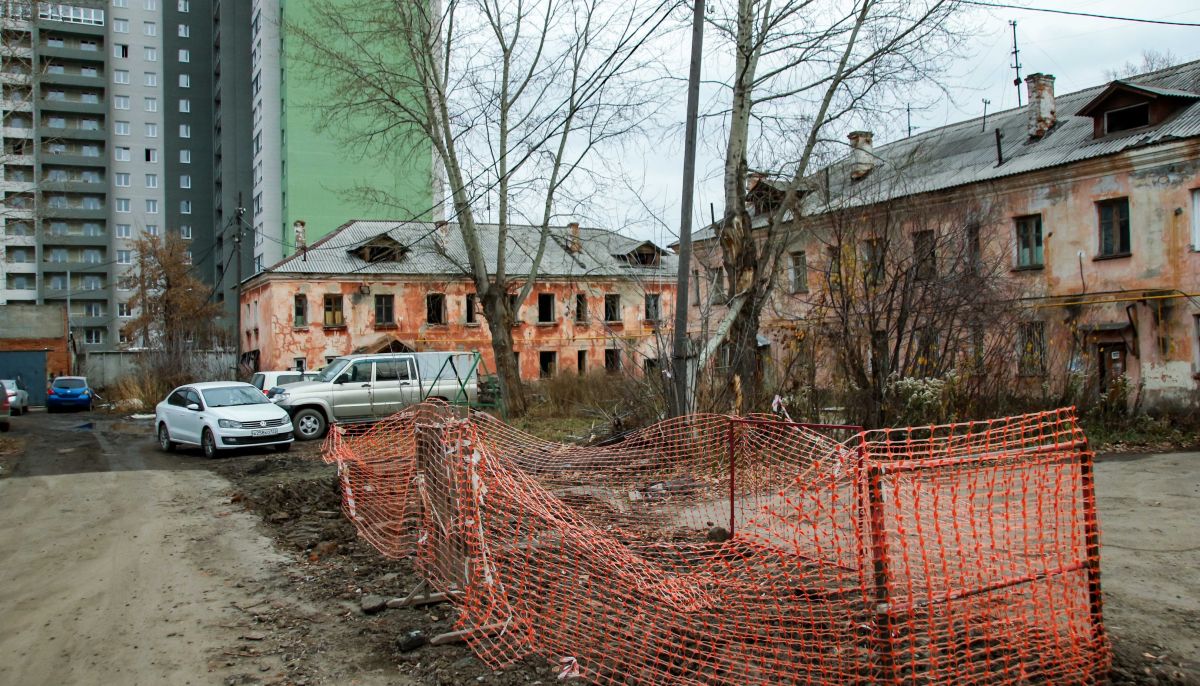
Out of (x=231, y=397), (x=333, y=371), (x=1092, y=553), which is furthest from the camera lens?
(x=333, y=371)

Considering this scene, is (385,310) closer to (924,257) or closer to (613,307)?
(613,307)

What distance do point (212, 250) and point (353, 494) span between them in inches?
2861

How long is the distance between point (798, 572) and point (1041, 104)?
2469cm

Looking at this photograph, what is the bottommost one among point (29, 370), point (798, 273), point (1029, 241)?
point (29, 370)

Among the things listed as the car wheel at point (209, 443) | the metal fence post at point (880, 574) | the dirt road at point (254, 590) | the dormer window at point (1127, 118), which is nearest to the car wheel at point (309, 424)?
the car wheel at point (209, 443)

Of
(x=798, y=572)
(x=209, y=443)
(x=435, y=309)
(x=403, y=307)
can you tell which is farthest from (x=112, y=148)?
(x=798, y=572)

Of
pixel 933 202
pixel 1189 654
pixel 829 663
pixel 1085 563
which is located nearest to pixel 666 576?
pixel 829 663

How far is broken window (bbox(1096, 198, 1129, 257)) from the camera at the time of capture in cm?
2183

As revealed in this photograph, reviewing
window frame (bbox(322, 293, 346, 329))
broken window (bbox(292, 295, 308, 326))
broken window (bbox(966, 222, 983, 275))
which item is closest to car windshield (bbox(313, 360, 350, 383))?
broken window (bbox(966, 222, 983, 275))

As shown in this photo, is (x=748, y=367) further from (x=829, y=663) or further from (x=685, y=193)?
(x=829, y=663)

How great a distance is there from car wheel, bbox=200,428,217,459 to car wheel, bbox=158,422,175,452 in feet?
5.48

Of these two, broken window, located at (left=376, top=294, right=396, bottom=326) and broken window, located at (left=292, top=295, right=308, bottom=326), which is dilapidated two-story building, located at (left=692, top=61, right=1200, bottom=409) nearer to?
broken window, located at (left=376, top=294, right=396, bottom=326)

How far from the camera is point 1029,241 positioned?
24188 mm

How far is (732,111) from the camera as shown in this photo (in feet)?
52.0
